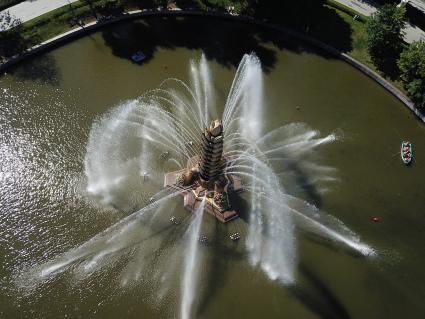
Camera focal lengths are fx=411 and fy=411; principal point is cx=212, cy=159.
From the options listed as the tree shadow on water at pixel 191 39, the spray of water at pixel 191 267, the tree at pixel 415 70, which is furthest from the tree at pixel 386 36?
the spray of water at pixel 191 267

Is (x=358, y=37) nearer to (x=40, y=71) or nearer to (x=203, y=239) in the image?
(x=203, y=239)

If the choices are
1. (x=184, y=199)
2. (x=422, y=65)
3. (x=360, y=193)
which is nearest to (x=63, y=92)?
(x=184, y=199)

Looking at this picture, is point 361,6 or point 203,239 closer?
point 203,239

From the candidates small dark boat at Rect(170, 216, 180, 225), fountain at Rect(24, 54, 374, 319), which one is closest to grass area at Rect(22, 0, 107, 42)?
fountain at Rect(24, 54, 374, 319)

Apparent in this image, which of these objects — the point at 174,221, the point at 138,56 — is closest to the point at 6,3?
the point at 138,56

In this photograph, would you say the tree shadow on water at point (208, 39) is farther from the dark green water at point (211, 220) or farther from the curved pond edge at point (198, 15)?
the curved pond edge at point (198, 15)

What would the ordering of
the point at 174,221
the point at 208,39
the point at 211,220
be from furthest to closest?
1. the point at 208,39
2. the point at 211,220
3. the point at 174,221
